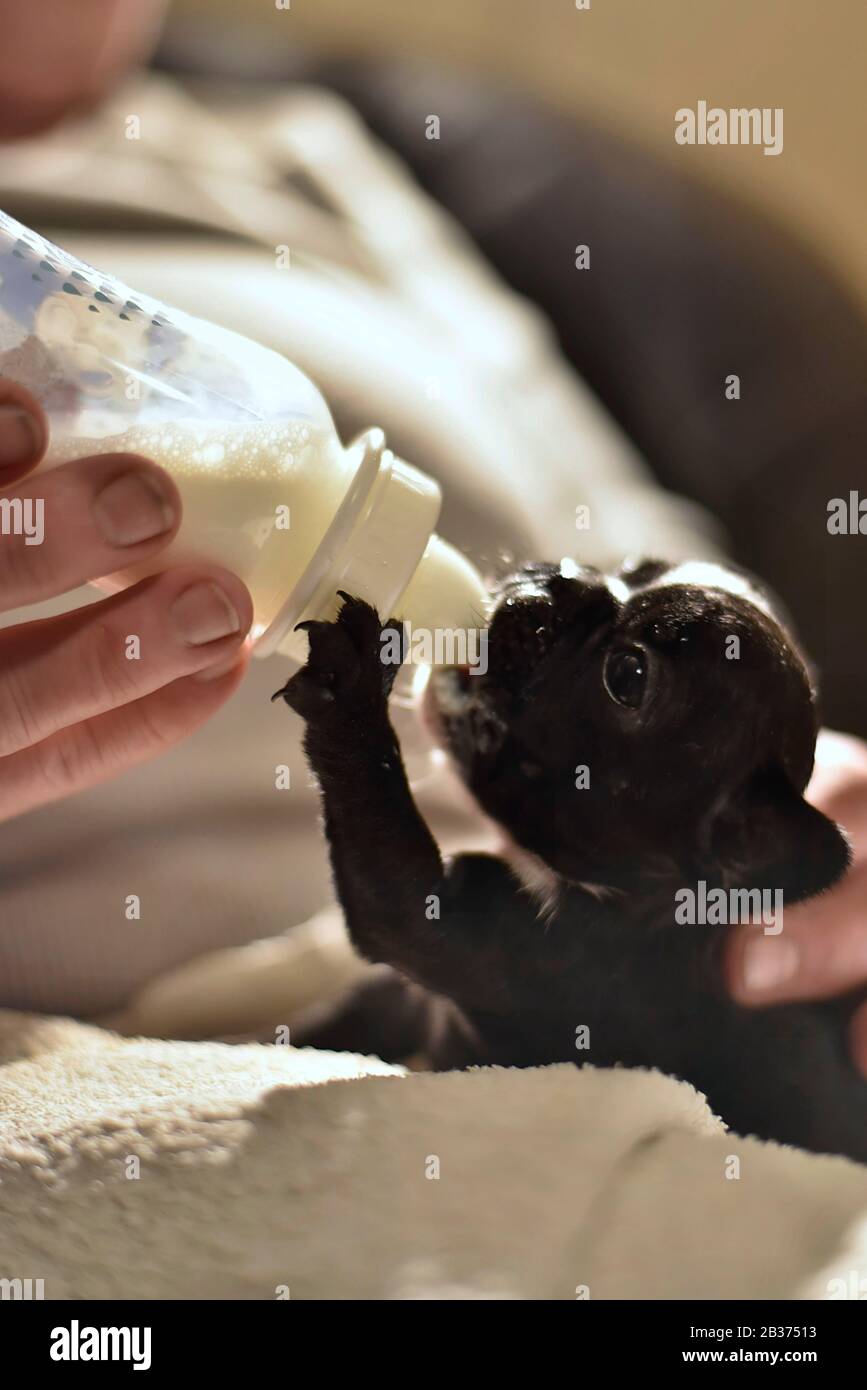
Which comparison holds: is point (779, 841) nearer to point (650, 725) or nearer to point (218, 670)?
point (650, 725)

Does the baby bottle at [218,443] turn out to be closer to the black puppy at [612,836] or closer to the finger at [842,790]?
the black puppy at [612,836]

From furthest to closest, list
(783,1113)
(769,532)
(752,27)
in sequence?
1. (769,532)
2. (752,27)
3. (783,1113)

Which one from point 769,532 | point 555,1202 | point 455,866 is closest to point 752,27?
point 769,532

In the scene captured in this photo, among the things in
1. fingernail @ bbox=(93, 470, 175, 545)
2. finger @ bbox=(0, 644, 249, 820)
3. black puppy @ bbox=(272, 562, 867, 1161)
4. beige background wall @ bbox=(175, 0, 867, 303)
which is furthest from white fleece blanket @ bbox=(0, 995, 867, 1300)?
beige background wall @ bbox=(175, 0, 867, 303)

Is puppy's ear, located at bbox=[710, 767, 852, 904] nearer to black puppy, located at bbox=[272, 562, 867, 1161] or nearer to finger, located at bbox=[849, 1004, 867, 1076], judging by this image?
black puppy, located at bbox=[272, 562, 867, 1161]

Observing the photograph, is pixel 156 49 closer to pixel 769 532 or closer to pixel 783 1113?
pixel 769 532
